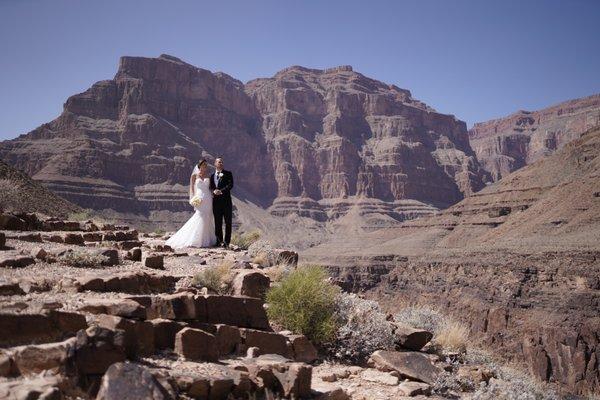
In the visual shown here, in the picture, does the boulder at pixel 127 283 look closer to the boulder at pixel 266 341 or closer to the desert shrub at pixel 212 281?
the desert shrub at pixel 212 281

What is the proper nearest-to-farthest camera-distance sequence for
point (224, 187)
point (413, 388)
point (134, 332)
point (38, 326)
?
point (38, 326) → point (134, 332) → point (413, 388) → point (224, 187)

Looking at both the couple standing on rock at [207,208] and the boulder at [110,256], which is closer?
the boulder at [110,256]

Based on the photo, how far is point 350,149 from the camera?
169750 mm

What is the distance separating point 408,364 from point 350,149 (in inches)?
6404

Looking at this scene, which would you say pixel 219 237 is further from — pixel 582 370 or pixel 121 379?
pixel 582 370

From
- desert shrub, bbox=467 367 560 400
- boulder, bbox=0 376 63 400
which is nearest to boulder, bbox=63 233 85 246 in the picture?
boulder, bbox=0 376 63 400

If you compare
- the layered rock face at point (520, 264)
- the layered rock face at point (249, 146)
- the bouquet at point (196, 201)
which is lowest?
the layered rock face at point (520, 264)

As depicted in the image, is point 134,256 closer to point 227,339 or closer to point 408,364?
point 227,339

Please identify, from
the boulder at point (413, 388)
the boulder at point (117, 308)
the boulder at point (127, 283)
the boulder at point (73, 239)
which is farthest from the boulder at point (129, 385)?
the boulder at point (73, 239)

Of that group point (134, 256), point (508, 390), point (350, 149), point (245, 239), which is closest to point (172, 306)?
Result: point (134, 256)

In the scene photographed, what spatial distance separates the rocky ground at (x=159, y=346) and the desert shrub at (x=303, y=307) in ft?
0.86

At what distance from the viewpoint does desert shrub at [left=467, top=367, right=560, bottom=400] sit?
810cm

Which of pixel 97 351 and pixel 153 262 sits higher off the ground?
pixel 153 262

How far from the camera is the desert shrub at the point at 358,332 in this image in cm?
895
